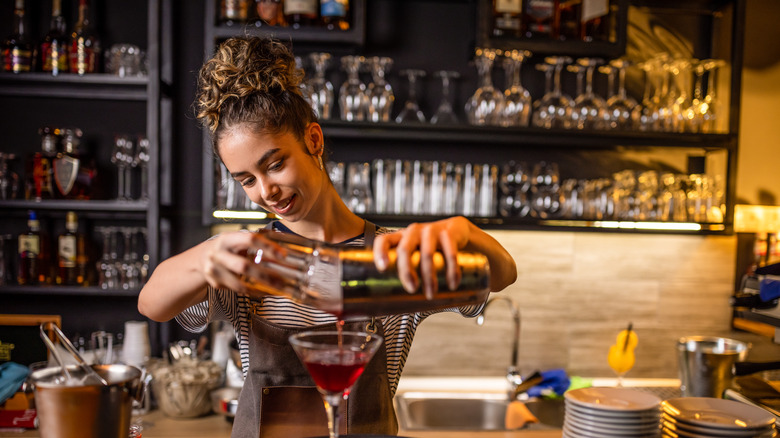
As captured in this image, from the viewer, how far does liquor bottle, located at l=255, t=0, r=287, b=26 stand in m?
2.48

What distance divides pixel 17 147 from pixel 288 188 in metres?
2.05

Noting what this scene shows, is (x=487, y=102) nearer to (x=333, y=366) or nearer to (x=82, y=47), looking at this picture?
(x=82, y=47)

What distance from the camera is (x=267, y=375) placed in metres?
1.37

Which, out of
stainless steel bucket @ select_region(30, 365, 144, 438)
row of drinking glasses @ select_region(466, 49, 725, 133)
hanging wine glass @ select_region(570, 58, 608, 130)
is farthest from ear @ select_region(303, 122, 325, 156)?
hanging wine glass @ select_region(570, 58, 608, 130)

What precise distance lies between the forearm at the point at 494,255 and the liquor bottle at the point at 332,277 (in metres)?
0.25

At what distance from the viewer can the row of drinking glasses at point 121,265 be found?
2.56 m

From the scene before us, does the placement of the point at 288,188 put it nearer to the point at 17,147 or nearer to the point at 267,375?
the point at 267,375

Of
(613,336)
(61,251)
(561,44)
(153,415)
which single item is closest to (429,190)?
(561,44)

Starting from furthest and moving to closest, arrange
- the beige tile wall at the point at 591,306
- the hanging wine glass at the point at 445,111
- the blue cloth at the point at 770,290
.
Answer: the beige tile wall at the point at 591,306
the hanging wine glass at the point at 445,111
the blue cloth at the point at 770,290

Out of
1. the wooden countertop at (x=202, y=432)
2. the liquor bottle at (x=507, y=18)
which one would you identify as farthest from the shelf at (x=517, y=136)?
the wooden countertop at (x=202, y=432)

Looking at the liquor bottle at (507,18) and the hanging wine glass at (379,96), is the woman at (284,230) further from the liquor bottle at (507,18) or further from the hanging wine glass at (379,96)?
the liquor bottle at (507,18)

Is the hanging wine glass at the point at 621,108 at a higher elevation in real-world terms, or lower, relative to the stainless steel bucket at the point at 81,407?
higher

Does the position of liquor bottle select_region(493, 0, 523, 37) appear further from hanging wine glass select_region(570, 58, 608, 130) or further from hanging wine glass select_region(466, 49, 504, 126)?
hanging wine glass select_region(570, 58, 608, 130)

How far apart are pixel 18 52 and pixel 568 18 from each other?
2.14 m
